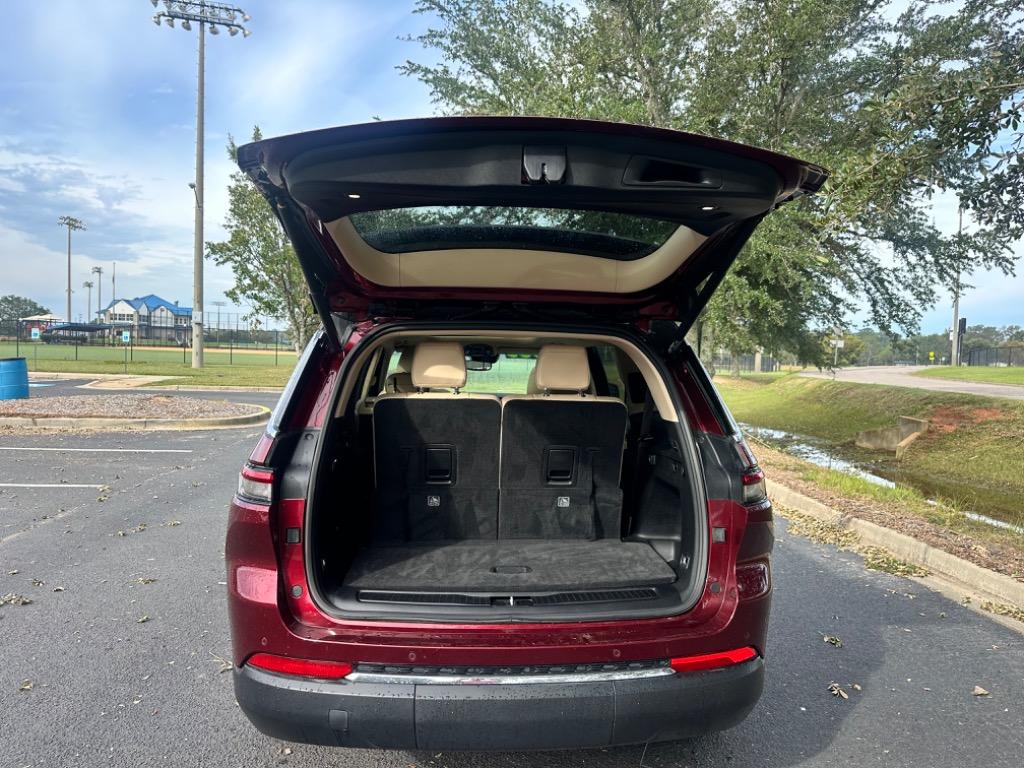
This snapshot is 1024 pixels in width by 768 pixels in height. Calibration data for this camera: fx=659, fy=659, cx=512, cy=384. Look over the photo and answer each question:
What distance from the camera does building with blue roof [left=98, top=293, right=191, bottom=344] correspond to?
63406mm

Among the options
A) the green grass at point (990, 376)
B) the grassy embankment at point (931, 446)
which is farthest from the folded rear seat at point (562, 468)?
the green grass at point (990, 376)

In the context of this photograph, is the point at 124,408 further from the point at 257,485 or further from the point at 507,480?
the point at 257,485

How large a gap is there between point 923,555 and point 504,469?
3.61 meters

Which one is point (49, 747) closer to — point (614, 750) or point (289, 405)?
point (289, 405)

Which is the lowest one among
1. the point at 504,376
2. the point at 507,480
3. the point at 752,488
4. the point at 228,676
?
the point at 228,676

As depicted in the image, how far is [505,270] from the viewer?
2.78 metres

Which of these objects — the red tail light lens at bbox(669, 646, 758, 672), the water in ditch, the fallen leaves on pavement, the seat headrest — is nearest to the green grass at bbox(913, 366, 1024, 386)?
the water in ditch

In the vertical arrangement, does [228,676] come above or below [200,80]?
below

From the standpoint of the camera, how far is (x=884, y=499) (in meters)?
6.52

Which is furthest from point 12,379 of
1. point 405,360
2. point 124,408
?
point 405,360

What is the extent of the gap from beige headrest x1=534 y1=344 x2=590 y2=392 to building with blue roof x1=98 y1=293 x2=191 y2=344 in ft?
213

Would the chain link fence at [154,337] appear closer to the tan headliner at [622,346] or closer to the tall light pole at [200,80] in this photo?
the tall light pole at [200,80]

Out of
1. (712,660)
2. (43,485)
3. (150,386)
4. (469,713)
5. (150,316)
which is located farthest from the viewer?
(150,316)

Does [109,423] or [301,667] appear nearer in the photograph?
[301,667]
